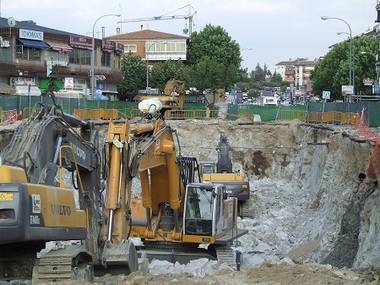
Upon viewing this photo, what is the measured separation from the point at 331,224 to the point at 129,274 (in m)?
13.4

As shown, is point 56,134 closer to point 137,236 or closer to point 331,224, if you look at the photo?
point 137,236

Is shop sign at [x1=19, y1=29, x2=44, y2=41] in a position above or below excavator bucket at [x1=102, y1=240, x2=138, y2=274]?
above

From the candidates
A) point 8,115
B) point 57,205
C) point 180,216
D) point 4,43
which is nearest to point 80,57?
point 4,43

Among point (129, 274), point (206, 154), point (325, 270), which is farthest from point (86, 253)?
point (206, 154)

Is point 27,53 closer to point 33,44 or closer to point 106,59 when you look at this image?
point 33,44

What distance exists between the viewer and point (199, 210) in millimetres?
17531

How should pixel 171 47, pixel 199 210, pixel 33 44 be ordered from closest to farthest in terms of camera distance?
pixel 199 210, pixel 33 44, pixel 171 47

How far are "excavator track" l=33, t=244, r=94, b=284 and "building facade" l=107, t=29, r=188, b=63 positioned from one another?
328ft

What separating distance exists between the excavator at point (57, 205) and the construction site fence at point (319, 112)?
28.1 meters

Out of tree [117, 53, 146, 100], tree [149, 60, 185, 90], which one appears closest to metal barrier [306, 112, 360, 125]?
tree [149, 60, 185, 90]

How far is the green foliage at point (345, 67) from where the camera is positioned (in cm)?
8931

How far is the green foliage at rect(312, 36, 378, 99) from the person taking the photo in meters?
89.3

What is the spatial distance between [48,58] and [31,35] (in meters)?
4.01

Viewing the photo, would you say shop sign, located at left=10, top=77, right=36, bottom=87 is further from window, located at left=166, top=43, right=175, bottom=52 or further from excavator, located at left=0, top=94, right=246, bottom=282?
excavator, located at left=0, top=94, right=246, bottom=282
